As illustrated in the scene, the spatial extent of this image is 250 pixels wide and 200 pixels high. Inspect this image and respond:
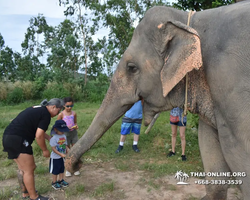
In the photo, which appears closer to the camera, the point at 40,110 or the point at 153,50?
the point at 153,50

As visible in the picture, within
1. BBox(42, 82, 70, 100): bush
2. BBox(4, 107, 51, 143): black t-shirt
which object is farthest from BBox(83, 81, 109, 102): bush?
BBox(4, 107, 51, 143): black t-shirt

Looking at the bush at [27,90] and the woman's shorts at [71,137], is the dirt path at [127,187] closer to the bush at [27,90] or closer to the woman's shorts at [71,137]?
the woman's shorts at [71,137]

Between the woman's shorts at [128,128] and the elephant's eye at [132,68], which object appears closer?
the elephant's eye at [132,68]

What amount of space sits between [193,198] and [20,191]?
2.43 metres

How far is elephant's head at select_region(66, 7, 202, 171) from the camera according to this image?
186 centimetres

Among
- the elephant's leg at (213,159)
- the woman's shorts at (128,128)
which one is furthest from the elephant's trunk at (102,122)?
the woman's shorts at (128,128)

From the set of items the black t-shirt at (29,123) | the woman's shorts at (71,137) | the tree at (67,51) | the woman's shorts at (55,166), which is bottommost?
the woman's shorts at (55,166)

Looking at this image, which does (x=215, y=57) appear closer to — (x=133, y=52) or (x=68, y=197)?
(x=133, y=52)

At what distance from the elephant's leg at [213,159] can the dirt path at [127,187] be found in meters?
0.81

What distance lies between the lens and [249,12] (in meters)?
1.72

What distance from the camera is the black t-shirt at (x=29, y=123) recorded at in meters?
3.26

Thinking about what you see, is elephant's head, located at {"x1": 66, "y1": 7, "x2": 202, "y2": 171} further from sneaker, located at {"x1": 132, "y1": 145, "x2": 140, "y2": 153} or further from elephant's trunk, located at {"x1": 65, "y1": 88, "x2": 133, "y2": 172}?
A: sneaker, located at {"x1": 132, "y1": 145, "x2": 140, "y2": 153}

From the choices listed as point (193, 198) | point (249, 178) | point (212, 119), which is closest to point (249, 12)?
point (212, 119)

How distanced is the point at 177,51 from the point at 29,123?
7.42 feet
